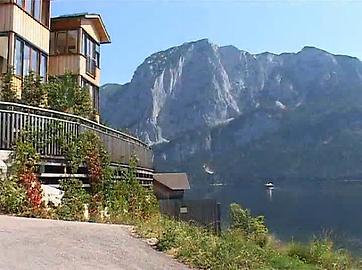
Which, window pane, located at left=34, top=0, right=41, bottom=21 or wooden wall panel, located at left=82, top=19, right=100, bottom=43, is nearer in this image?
window pane, located at left=34, top=0, right=41, bottom=21

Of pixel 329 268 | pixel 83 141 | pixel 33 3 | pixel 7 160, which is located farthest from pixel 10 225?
pixel 33 3

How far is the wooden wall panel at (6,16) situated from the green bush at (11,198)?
11.0 m

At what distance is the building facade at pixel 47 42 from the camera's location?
23016mm

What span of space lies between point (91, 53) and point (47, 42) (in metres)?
6.73

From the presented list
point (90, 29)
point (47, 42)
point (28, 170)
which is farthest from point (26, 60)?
point (28, 170)

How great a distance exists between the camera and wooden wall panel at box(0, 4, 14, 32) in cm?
2294

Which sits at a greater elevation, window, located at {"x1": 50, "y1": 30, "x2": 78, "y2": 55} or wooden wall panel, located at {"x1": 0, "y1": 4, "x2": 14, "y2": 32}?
window, located at {"x1": 50, "y1": 30, "x2": 78, "y2": 55}

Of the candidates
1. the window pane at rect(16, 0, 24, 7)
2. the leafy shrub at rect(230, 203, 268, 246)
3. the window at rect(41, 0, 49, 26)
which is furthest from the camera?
the window at rect(41, 0, 49, 26)

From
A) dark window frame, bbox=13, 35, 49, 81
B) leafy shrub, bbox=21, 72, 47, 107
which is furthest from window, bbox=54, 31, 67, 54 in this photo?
leafy shrub, bbox=21, 72, 47, 107

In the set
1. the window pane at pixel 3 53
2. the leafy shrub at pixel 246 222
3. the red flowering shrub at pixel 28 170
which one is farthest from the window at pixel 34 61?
the red flowering shrub at pixel 28 170

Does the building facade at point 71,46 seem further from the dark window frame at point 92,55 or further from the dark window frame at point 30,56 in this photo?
the dark window frame at point 30,56

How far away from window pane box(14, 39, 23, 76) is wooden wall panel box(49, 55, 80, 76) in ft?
20.8

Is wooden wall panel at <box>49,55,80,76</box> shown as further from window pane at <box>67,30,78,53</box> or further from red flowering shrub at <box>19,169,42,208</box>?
red flowering shrub at <box>19,169,42,208</box>

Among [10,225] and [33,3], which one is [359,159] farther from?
[10,225]
